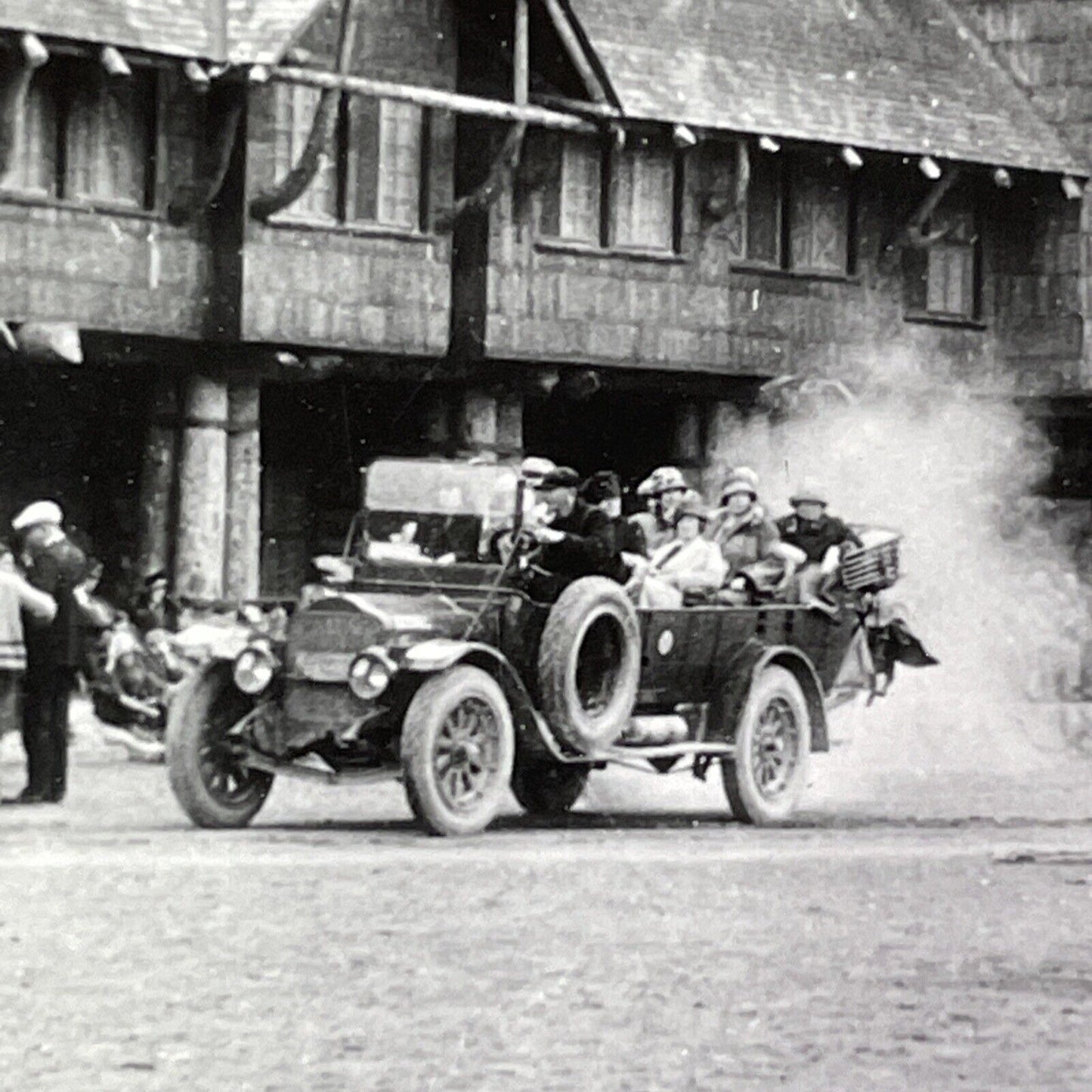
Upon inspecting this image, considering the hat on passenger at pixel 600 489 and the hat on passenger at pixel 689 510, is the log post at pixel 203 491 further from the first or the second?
the hat on passenger at pixel 600 489

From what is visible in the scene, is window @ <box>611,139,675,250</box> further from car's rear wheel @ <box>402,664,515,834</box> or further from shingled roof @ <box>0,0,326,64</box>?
car's rear wheel @ <box>402,664,515,834</box>

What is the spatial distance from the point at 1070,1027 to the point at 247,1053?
2479 millimetres

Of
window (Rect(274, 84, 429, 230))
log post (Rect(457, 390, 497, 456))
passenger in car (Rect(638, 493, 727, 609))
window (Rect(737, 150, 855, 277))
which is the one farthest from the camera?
window (Rect(737, 150, 855, 277))

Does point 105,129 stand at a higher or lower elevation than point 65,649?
higher

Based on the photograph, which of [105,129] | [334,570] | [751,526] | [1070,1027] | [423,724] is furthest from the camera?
[105,129]

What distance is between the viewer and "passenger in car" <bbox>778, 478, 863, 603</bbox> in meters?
21.1

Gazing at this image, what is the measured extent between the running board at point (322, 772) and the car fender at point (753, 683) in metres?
2.25

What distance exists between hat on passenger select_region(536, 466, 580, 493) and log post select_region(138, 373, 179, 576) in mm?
11369

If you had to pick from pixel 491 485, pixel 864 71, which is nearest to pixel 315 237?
pixel 864 71

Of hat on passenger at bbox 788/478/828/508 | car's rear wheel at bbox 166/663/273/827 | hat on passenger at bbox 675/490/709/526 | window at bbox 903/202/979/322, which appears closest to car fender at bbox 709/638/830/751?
hat on passenger at bbox 675/490/709/526

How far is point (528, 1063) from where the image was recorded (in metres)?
9.55

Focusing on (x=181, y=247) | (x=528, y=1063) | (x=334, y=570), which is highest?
(x=181, y=247)

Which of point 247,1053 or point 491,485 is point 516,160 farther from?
point 247,1053

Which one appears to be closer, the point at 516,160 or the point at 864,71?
the point at 516,160
